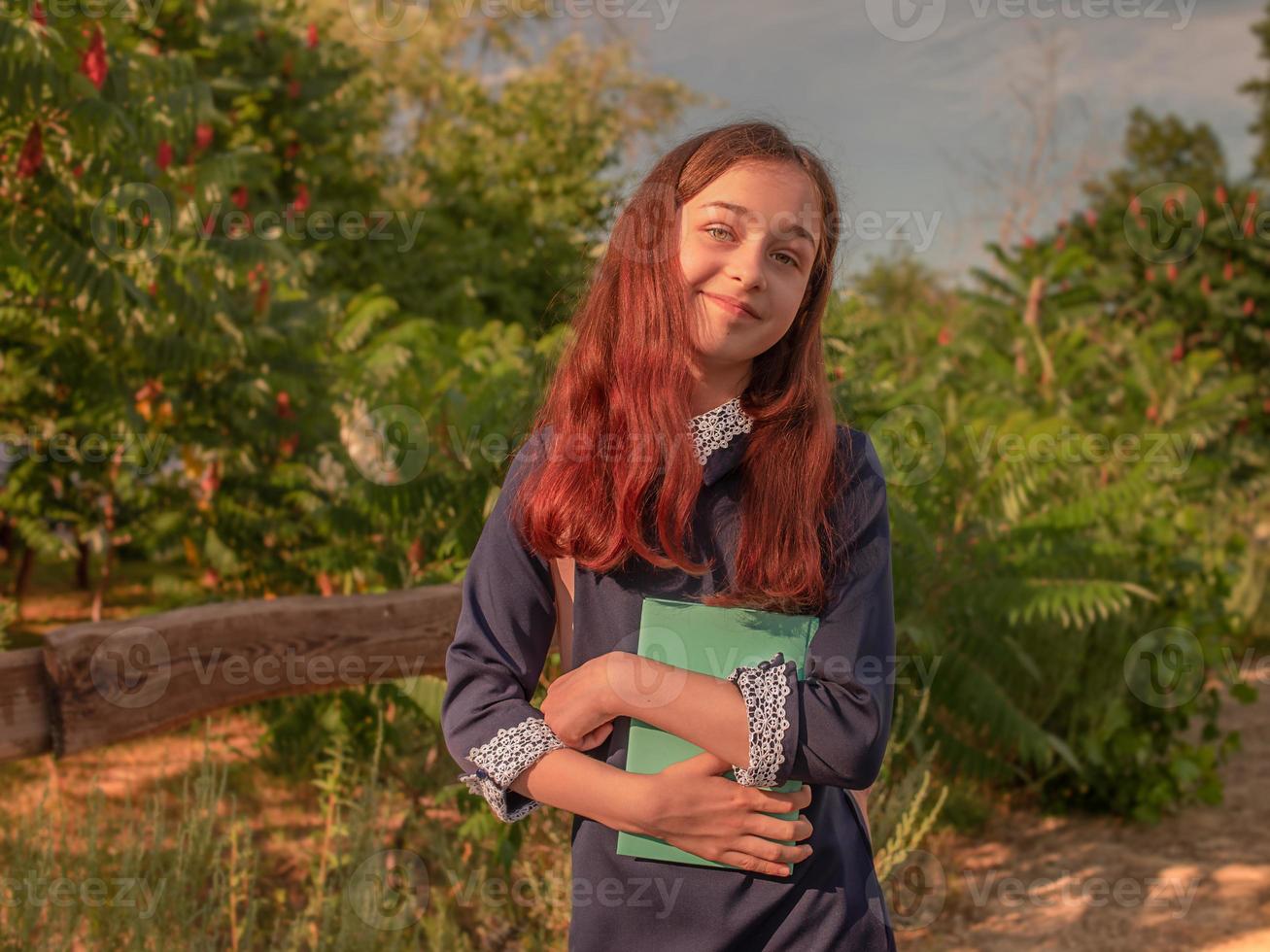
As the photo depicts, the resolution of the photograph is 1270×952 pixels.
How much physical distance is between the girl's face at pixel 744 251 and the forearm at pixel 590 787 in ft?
1.83

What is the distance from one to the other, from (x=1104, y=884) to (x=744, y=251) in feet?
12.7

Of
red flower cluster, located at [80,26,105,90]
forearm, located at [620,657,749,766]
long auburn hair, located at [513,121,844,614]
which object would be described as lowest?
forearm, located at [620,657,749,766]

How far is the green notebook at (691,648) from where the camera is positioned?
1448mm

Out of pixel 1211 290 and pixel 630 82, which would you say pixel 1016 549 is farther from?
pixel 630 82

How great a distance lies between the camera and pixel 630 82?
22984mm

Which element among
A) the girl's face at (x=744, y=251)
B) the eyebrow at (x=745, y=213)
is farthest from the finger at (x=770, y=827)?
the eyebrow at (x=745, y=213)

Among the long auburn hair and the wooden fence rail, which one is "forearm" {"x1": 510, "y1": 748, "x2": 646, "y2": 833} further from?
the wooden fence rail

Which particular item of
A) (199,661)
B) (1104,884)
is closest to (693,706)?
(199,661)

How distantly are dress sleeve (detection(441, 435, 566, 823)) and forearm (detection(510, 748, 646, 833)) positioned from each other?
0.07 ft

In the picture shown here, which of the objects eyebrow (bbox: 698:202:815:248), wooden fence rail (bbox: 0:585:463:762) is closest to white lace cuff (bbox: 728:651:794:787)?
eyebrow (bbox: 698:202:815:248)

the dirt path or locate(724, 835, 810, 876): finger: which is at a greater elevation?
locate(724, 835, 810, 876): finger

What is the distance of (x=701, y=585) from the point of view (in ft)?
4.94

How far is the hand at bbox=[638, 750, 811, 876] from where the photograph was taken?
1.40 m

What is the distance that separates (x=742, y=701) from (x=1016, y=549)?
3.26 meters
